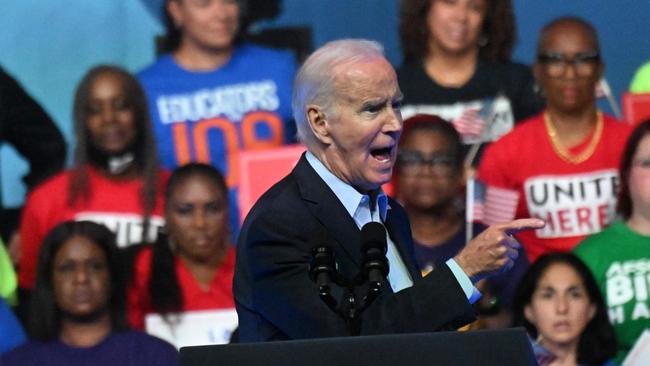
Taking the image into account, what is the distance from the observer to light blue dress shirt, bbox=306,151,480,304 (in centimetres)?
312

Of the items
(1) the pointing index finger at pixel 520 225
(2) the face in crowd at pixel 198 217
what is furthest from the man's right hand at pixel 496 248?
(2) the face in crowd at pixel 198 217

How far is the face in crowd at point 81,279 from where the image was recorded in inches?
216

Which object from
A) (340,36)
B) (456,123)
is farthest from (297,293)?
(340,36)

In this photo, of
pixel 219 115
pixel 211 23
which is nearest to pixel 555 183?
pixel 219 115

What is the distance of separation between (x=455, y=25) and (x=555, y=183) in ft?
2.51

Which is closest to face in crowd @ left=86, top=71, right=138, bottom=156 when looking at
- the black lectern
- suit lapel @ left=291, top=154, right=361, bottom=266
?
suit lapel @ left=291, top=154, right=361, bottom=266

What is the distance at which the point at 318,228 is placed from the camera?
3043 millimetres

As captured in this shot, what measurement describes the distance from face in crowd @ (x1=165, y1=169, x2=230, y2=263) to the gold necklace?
123cm

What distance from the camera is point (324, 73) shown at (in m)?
3.09

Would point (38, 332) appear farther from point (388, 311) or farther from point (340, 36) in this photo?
point (388, 311)

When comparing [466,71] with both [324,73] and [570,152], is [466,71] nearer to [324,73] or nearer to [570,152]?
[570,152]

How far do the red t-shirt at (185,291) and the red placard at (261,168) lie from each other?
0.85 feet

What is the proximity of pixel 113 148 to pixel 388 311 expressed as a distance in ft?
10.5

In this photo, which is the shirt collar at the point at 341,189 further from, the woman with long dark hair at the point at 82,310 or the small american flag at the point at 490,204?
the small american flag at the point at 490,204
